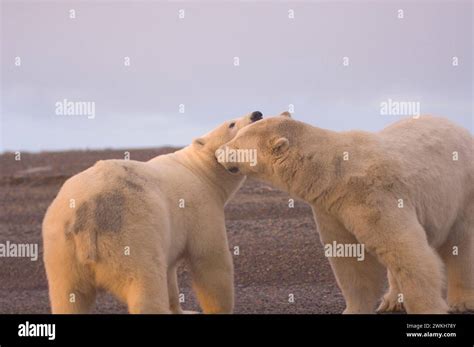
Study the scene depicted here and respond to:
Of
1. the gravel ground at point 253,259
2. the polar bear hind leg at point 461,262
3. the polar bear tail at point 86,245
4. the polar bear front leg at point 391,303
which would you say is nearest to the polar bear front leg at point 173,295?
the gravel ground at point 253,259

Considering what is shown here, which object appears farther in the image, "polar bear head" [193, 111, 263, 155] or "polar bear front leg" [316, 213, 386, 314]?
"polar bear head" [193, 111, 263, 155]

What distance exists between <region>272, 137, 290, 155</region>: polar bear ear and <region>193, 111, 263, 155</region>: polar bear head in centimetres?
94

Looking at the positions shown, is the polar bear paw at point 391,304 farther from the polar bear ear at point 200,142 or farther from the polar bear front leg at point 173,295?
the polar bear ear at point 200,142

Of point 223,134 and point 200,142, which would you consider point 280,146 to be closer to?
point 223,134

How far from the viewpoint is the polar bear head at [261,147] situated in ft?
32.5

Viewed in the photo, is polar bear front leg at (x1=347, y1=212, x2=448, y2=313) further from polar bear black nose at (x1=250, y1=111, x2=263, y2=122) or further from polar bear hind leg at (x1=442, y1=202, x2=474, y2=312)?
polar bear black nose at (x1=250, y1=111, x2=263, y2=122)

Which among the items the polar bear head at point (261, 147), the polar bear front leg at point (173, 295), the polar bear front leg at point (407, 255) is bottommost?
the polar bear front leg at point (173, 295)

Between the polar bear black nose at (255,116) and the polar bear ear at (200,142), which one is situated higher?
the polar bear black nose at (255,116)

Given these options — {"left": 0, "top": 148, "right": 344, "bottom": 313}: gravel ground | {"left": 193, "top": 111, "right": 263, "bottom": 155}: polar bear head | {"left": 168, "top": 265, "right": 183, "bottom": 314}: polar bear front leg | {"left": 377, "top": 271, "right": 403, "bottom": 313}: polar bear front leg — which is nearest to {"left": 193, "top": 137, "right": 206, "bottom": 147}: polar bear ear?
{"left": 193, "top": 111, "right": 263, "bottom": 155}: polar bear head

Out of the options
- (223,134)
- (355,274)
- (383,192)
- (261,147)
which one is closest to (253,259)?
(223,134)

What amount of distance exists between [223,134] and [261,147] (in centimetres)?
106

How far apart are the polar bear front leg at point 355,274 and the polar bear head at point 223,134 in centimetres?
137

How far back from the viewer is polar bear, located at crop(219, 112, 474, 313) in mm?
9469

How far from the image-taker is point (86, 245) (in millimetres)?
8883
